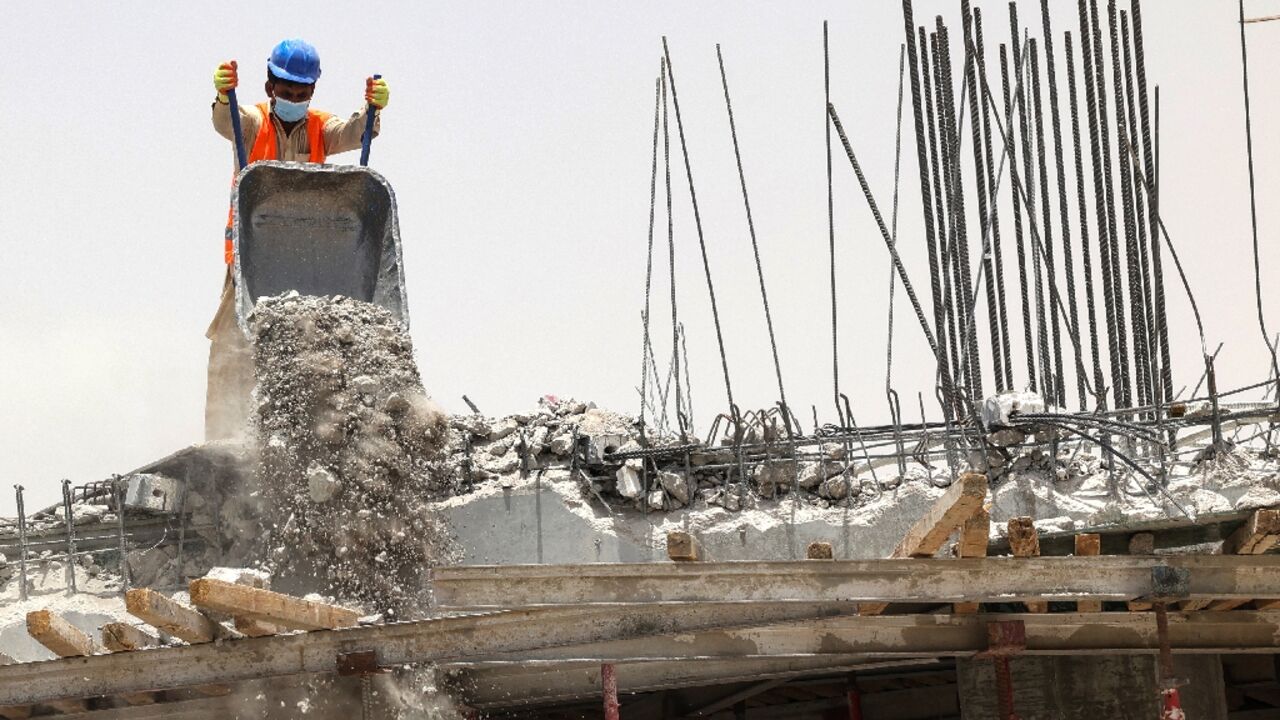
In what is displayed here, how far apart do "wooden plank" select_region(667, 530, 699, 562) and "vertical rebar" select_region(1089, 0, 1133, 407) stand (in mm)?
6423

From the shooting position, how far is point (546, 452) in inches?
454

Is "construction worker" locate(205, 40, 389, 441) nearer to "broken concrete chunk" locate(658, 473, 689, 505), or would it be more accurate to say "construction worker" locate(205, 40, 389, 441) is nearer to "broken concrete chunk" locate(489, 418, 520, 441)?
"broken concrete chunk" locate(489, 418, 520, 441)

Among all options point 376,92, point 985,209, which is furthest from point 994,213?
point 376,92

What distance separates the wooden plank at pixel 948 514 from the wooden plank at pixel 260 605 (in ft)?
8.33

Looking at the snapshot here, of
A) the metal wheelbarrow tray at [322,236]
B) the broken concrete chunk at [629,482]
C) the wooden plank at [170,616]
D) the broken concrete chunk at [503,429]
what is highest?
the metal wheelbarrow tray at [322,236]

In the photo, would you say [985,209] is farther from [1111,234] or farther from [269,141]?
[269,141]

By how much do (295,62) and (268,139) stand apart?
595 mm

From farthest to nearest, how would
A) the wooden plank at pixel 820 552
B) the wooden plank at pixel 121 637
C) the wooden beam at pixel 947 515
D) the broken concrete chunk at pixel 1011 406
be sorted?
the broken concrete chunk at pixel 1011 406 < the wooden plank at pixel 121 637 < the wooden plank at pixel 820 552 < the wooden beam at pixel 947 515

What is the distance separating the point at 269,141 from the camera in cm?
1209

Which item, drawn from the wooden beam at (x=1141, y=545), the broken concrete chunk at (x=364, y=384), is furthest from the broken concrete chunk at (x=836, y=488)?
the wooden beam at (x=1141, y=545)

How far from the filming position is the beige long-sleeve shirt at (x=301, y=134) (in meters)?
12.0

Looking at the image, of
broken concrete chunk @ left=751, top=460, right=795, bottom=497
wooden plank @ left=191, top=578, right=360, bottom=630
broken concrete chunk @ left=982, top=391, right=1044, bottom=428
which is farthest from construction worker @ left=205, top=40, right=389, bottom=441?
broken concrete chunk @ left=982, top=391, right=1044, bottom=428

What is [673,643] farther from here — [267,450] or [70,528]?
[70,528]

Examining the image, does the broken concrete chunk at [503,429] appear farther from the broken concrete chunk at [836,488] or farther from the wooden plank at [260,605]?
the wooden plank at [260,605]
